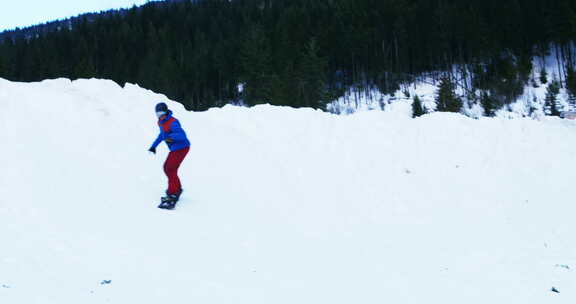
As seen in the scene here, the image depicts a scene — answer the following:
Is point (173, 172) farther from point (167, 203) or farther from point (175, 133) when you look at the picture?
point (175, 133)

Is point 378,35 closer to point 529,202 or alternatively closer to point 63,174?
point 529,202

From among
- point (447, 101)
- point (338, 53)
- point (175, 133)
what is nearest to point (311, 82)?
point (338, 53)

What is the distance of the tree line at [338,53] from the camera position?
3403cm

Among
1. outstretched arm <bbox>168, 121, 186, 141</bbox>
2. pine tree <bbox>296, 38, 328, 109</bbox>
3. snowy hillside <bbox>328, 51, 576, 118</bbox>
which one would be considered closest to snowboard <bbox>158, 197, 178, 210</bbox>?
outstretched arm <bbox>168, 121, 186, 141</bbox>

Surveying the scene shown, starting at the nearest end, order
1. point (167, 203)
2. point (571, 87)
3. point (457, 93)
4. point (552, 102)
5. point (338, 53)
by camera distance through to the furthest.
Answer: point (167, 203)
point (552, 102)
point (571, 87)
point (457, 93)
point (338, 53)

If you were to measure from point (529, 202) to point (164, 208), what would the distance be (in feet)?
21.2

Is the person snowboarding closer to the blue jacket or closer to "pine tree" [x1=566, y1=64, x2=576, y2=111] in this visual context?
the blue jacket

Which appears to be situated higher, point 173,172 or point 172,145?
point 172,145

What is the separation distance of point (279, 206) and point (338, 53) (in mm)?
38346

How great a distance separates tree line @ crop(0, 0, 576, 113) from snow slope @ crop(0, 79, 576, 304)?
2035 cm

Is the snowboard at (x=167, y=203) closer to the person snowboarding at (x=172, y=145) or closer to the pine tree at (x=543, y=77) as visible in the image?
the person snowboarding at (x=172, y=145)

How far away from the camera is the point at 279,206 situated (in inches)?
274

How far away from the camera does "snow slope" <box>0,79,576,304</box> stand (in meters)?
4.14

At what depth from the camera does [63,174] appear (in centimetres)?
631
